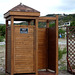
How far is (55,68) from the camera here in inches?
236

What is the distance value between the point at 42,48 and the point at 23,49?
43.8 inches

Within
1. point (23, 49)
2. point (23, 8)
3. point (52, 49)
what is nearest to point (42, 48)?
point (52, 49)

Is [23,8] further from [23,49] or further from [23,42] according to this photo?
[23,49]

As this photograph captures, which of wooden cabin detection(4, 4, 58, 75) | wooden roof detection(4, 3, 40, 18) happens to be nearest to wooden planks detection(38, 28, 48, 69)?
wooden cabin detection(4, 4, 58, 75)

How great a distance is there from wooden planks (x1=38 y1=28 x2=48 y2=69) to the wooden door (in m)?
0.89

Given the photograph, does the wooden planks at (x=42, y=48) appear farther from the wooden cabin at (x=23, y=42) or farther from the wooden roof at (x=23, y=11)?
the wooden roof at (x=23, y=11)

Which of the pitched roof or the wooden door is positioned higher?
the pitched roof

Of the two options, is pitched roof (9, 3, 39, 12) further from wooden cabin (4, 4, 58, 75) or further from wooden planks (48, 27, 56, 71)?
wooden planks (48, 27, 56, 71)

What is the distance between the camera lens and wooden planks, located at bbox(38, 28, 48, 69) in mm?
6418

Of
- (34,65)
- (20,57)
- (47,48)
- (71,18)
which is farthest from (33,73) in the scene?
(71,18)

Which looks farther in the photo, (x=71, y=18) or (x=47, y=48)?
(x=71, y=18)

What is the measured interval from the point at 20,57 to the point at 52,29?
4.90 ft

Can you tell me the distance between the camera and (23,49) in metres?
5.52

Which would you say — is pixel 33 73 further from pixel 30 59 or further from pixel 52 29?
pixel 52 29
